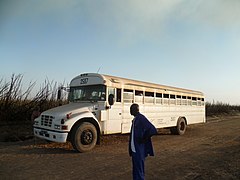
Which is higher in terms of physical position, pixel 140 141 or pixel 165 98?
pixel 165 98

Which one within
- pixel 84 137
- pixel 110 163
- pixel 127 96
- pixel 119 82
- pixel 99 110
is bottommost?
pixel 110 163

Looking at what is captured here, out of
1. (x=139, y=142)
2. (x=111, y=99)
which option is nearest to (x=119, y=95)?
(x=111, y=99)

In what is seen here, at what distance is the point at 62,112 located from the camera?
7.61 meters

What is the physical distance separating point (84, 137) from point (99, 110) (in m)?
1.19

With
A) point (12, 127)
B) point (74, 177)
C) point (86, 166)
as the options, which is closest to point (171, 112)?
point (86, 166)

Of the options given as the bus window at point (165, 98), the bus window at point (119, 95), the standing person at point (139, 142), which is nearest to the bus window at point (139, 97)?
the bus window at point (119, 95)

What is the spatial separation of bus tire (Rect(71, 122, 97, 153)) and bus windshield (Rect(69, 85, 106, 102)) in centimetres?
118

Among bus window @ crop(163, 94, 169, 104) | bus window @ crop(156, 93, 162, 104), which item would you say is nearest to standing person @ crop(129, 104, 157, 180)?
bus window @ crop(156, 93, 162, 104)

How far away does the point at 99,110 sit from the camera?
8383 mm

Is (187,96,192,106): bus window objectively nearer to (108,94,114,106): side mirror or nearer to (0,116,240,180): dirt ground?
(0,116,240,180): dirt ground

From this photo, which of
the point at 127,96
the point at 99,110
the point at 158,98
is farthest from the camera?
the point at 158,98

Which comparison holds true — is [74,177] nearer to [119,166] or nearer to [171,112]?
[119,166]

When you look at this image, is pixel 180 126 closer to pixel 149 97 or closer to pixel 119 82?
pixel 149 97

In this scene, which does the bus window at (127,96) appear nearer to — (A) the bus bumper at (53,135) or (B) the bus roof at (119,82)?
(B) the bus roof at (119,82)
